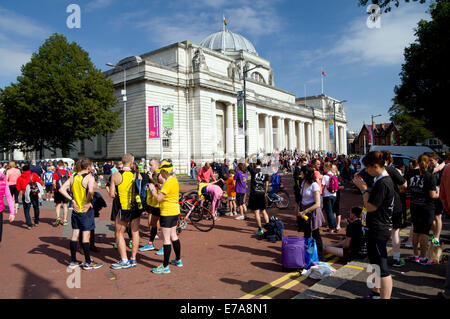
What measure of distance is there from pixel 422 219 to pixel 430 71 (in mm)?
23390

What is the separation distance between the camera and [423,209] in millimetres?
5641

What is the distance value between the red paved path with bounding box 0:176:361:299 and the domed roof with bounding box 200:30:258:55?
179ft

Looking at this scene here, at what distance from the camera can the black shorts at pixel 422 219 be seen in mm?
5617

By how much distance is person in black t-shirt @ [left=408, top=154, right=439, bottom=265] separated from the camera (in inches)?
221

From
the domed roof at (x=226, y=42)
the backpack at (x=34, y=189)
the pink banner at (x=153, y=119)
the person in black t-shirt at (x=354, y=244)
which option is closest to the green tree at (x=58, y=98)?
the pink banner at (x=153, y=119)

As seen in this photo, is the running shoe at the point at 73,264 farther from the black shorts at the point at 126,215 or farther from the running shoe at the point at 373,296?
the running shoe at the point at 373,296

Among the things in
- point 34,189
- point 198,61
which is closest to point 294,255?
point 34,189

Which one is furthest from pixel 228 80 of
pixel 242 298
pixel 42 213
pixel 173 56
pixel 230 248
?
pixel 242 298

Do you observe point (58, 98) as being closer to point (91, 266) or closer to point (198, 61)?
point (198, 61)

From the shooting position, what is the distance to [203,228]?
9.07 m

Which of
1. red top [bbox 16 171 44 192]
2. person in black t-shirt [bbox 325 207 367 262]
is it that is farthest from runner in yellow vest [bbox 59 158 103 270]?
red top [bbox 16 171 44 192]

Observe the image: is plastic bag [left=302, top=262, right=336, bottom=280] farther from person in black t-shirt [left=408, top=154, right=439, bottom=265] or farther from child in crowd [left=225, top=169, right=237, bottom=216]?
child in crowd [left=225, top=169, right=237, bottom=216]

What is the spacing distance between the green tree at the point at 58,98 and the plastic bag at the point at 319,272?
96.5ft
